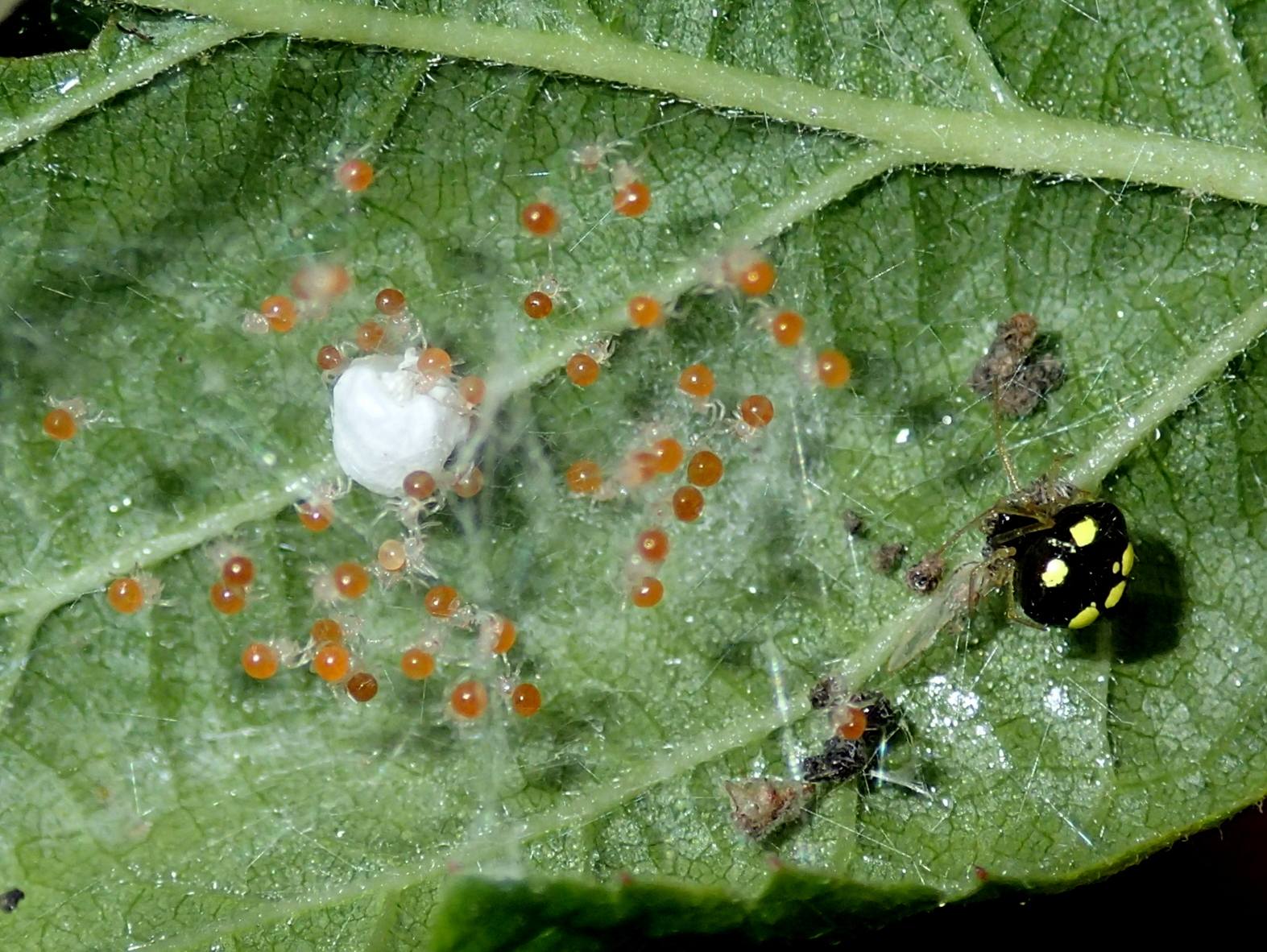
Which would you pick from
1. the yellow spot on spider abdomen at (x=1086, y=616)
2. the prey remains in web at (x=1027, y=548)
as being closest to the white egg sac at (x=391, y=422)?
the prey remains in web at (x=1027, y=548)

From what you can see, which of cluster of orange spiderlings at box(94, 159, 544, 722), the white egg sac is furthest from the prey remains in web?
the white egg sac

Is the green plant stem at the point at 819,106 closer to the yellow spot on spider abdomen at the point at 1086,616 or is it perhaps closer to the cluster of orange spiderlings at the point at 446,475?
the cluster of orange spiderlings at the point at 446,475

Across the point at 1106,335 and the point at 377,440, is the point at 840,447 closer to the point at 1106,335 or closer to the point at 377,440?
the point at 1106,335

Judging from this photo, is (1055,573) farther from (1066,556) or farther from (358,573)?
(358,573)

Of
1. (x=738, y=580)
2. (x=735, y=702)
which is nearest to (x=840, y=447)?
(x=738, y=580)

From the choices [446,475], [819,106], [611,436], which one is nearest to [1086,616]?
[611,436]
